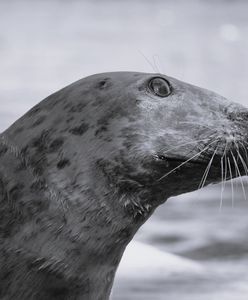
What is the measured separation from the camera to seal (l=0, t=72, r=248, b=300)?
4.49 meters

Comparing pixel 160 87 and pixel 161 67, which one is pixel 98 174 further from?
pixel 161 67

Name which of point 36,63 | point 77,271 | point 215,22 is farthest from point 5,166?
point 215,22

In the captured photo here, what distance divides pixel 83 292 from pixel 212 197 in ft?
14.1

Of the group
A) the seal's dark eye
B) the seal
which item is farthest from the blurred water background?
the seal

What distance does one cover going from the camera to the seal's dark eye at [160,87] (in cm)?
462

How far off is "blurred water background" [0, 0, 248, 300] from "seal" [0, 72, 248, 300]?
1.38ft

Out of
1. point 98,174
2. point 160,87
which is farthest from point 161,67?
point 98,174

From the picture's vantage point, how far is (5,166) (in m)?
4.64

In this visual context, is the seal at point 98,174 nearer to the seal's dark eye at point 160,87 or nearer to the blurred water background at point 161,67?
the seal's dark eye at point 160,87

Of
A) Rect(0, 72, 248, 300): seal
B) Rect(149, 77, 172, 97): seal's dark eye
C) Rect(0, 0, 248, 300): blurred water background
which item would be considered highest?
Rect(0, 0, 248, 300): blurred water background

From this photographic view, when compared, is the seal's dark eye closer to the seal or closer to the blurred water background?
the seal

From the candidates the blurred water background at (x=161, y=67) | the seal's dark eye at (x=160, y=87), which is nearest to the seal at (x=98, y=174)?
the seal's dark eye at (x=160, y=87)

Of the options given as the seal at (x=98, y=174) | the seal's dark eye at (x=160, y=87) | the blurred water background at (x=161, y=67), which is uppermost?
the blurred water background at (x=161, y=67)

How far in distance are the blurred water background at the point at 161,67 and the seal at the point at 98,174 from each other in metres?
0.42
